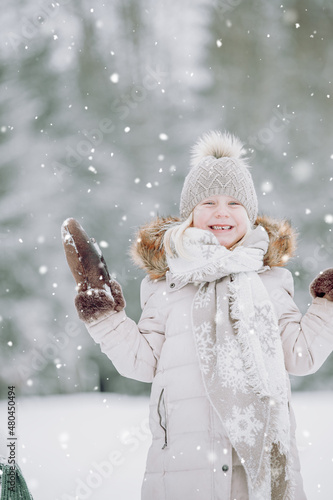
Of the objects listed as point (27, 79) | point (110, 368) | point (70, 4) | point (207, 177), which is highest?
point (70, 4)

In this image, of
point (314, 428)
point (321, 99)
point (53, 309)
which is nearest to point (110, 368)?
point (53, 309)

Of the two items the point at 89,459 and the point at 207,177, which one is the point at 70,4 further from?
the point at 89,459

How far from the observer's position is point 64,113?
420 cm

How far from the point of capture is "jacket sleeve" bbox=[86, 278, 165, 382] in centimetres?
177

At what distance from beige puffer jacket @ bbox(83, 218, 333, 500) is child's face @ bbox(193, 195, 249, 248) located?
13 cm

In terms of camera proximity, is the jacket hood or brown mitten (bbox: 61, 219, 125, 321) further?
the jacket hood

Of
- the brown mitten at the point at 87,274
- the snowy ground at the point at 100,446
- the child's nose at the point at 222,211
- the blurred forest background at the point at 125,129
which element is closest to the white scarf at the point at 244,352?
the child's nose at the point at 222,211

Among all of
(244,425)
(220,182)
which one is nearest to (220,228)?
(220,182)

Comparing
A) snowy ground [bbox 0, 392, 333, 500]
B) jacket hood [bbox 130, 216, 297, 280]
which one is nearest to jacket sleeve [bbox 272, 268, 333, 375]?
jacket hood [bbox 130, 216, 297, 280]

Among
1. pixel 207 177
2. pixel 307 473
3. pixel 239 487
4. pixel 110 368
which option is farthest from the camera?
pixel 110 368

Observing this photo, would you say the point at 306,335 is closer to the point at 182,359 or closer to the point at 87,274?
the point at 182,359

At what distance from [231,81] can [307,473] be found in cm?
293

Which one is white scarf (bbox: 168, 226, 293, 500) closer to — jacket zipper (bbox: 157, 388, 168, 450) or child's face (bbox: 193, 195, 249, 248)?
child's face (bbox: 193, 195, 249, 248)

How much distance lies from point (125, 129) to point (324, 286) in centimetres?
280
